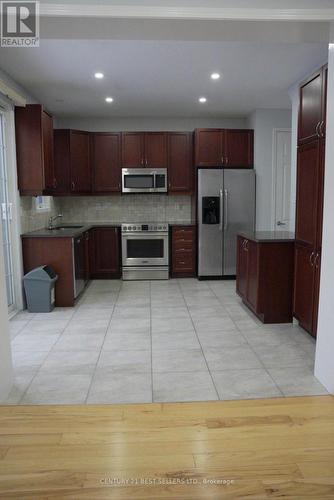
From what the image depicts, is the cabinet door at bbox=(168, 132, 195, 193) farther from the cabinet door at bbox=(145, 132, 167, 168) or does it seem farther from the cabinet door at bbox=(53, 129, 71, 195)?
the cabinet door at bbox=(53, 129, 71, 195)

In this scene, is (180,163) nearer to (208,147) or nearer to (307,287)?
(208,147)

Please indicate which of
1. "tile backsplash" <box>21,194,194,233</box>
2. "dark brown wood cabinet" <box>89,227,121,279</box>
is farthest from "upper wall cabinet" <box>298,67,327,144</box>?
"dark brown wood cabinet" <box>89,227,121,279</box>

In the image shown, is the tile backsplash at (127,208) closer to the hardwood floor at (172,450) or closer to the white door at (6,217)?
the white door at (6,217)

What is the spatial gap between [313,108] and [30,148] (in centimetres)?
298

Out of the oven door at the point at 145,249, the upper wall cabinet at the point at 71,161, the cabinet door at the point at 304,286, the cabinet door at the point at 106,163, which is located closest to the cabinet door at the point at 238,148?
the oven door at the point at 145,249

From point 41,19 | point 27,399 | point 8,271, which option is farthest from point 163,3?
point 8,271

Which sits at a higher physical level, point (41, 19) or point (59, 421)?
point (41, 19)

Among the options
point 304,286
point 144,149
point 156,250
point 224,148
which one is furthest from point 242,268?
point 144,149

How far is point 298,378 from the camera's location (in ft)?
8.86

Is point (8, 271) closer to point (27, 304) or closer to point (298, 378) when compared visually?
point (27, 304)

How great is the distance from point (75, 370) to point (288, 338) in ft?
6.08

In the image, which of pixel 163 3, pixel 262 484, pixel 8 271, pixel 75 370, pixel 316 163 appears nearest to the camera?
pixel 262 484

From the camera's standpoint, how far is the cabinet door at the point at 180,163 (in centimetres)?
628

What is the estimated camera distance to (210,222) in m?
5.92
